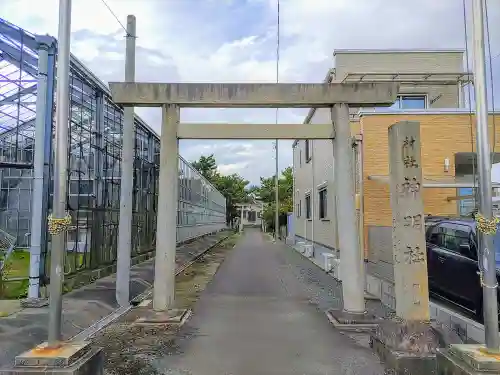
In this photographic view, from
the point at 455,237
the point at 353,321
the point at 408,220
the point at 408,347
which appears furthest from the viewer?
the point at 455,237

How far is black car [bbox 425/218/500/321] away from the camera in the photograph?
6898 millimetres

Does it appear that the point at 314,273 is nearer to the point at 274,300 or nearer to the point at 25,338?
the point at 274,300

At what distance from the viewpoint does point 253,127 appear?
7.60 metres

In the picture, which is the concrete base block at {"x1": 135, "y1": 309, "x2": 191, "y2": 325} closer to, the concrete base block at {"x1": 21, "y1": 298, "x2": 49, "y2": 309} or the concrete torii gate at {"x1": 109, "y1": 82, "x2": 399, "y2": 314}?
the concrete torii gate at {"x1": 109, "y1": 82, "x2": 399, "y2": 314}

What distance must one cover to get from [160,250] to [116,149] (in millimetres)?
6157

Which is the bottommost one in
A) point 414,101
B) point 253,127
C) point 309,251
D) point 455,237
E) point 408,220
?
point 309,251

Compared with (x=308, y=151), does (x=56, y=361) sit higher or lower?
lower

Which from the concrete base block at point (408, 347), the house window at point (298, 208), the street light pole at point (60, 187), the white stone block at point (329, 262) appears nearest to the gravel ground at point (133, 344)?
the street light pole at point (60, 187)

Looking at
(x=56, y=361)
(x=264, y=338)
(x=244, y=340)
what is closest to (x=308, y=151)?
(x=264, y=338)

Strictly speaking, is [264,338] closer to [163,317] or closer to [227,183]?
[163,317]

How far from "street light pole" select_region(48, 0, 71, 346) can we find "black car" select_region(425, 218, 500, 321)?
6078 millimetres

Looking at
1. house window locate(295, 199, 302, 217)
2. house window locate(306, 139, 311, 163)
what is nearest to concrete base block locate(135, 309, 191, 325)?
house window locate(306, 139, 311, 163)

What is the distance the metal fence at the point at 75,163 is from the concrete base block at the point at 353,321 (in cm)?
547

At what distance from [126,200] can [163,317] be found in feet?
8.57
